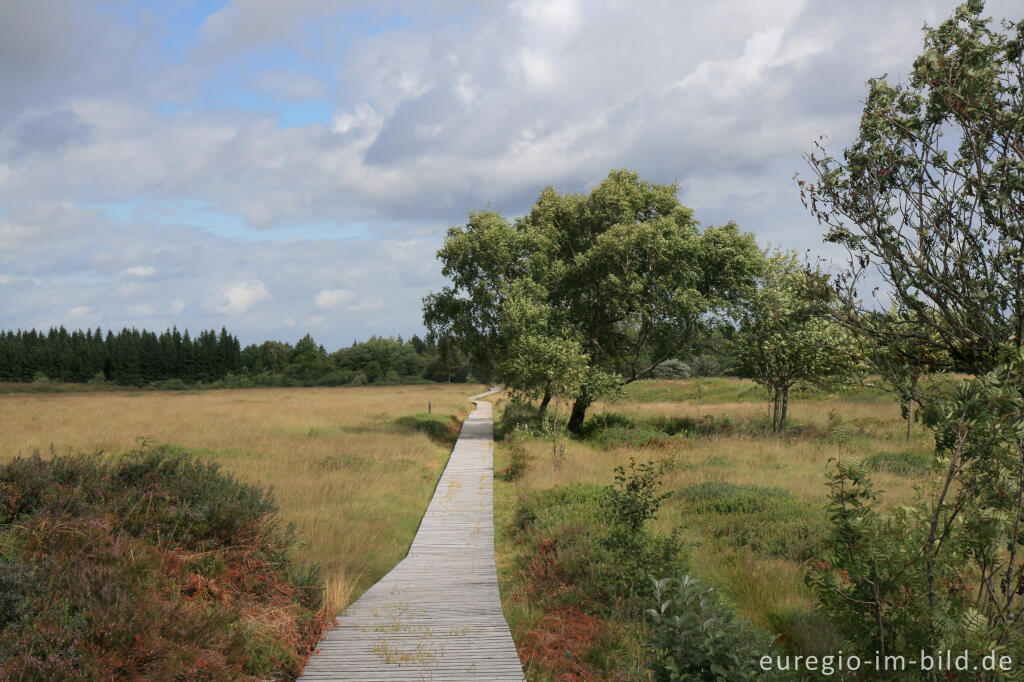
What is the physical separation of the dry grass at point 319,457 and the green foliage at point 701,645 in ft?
13.6

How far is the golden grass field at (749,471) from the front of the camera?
757 centimetres

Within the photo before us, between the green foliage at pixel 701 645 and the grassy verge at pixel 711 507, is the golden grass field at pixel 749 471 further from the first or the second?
the green foliage at pixel 701 645

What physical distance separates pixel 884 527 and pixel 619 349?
23387 mm

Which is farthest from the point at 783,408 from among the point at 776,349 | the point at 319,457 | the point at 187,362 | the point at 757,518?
the point at 187,362

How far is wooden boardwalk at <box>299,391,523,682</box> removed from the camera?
5879mm

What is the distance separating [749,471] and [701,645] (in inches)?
504

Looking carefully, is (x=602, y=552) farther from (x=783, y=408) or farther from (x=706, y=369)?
(x=706, y=369)

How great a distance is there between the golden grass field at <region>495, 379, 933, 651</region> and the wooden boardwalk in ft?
1.49

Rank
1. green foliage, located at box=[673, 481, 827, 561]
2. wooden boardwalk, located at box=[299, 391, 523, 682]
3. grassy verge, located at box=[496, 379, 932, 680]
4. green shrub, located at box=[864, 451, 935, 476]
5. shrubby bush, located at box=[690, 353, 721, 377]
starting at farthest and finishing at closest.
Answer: shrubby bush, located at box=[690, 353, 721, 377], green shrub, located at box=[864, 451, 935, 476], green foliage, located at box=[673, 481, 827, 561], grassy verge, located at box=[496, 379, 932, 680], wooden boardwalk, located at box=[299, 391, 523, 682]

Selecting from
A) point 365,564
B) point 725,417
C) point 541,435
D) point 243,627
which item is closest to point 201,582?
point 243,627

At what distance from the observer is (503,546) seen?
11.3 metres

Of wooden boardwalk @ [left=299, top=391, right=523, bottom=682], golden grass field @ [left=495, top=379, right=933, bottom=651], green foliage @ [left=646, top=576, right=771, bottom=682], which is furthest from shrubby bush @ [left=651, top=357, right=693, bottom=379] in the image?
green foliage @ [left=646, top=576, right=771, bottom=682]

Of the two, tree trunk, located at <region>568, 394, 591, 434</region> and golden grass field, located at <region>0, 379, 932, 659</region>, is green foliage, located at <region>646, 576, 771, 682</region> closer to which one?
golden grass field, located at <region>0, 379, 932, 659</region>

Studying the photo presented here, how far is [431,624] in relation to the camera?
7.05m
